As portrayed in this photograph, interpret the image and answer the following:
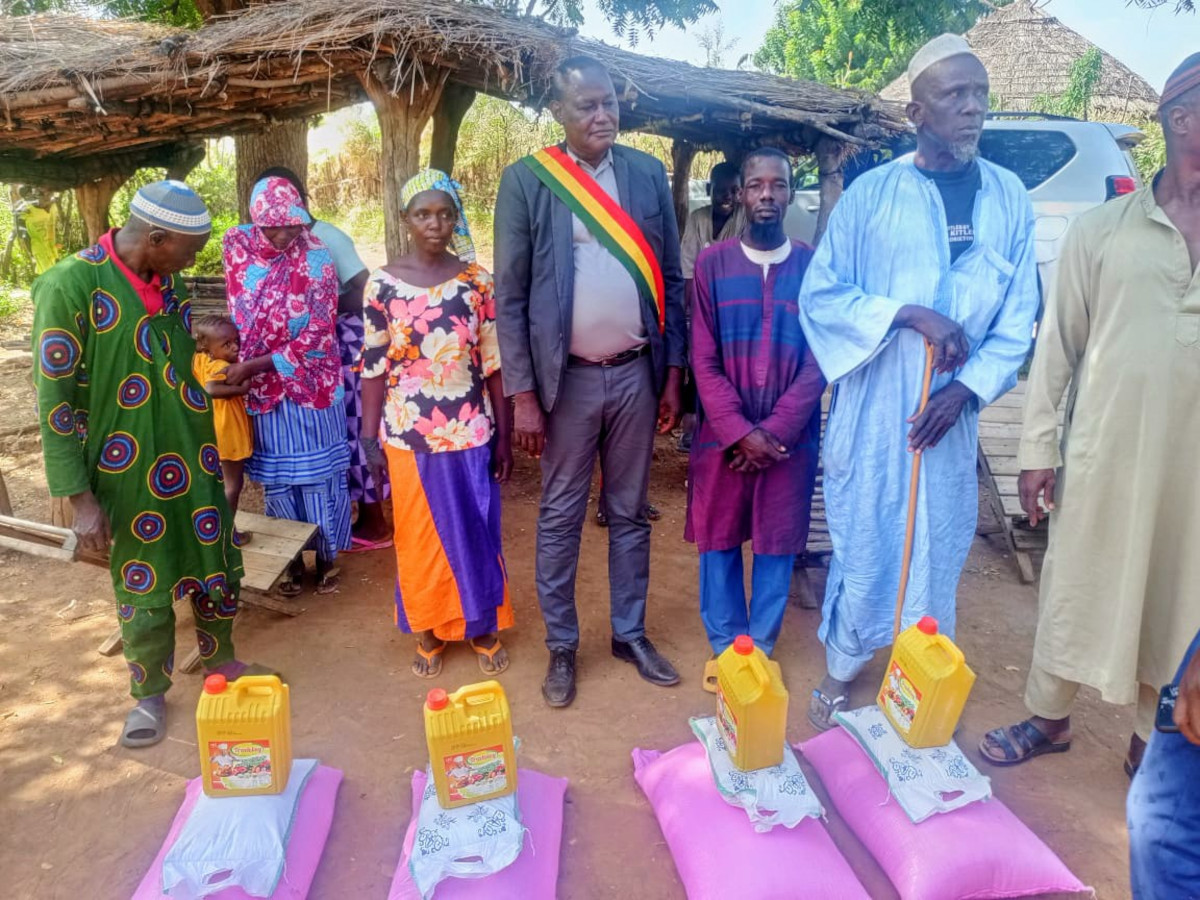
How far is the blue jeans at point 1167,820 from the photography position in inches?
61.5

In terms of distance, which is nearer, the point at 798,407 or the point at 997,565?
the point at 798,407

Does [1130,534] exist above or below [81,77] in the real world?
below

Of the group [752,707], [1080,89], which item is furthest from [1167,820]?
[1080,89]

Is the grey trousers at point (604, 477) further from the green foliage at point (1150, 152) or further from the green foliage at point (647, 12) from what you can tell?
the green foliage at point (1150, 152)

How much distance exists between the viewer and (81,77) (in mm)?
4074

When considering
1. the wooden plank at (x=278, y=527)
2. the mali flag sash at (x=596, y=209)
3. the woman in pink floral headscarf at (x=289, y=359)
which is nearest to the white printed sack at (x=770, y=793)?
the mali flag sash at (x=596, y=209)

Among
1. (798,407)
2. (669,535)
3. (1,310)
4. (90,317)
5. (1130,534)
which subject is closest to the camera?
(1130,534)

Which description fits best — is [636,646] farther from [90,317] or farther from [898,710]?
[90,317]

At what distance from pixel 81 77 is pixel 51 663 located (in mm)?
2880

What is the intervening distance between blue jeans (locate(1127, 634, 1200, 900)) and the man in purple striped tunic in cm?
137

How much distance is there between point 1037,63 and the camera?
13.6 meters

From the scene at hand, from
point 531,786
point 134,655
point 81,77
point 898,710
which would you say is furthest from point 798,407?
point 81,77

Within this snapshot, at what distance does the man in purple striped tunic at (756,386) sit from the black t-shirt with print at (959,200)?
470 mm

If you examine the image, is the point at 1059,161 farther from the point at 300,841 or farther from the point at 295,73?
the point at 300,841
